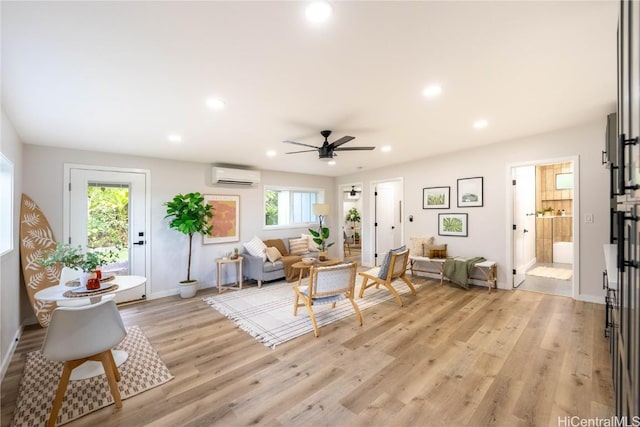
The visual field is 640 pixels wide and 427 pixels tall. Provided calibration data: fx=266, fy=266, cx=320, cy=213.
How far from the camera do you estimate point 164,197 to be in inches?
191

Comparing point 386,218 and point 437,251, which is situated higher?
point 386,218

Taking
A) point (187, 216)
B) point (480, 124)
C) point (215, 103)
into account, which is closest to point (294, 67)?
point (215, 103)

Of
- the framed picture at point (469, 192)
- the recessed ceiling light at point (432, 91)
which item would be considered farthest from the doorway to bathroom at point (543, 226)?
the recessed ceiling light at point (432, 91)

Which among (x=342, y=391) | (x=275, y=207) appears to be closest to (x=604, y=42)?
(x=342, y=391)

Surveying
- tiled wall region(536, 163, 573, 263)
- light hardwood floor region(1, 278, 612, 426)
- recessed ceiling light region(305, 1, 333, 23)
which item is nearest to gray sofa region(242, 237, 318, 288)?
light hardwood floor region(1, 278, 612, 426)

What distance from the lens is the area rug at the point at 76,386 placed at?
1.94 metres

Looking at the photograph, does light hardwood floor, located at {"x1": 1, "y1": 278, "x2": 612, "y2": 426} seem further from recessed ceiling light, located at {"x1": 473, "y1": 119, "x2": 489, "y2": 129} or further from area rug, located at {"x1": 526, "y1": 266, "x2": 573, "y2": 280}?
recessed ceiling light, located at {"x1": 473, "y1": 119, "x2": 489, "y2": 129}

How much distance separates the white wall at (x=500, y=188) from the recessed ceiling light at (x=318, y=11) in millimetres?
4174

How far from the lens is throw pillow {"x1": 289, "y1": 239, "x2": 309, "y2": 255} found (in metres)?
6.21

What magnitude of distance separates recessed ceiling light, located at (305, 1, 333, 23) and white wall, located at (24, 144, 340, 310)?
14.1 feet

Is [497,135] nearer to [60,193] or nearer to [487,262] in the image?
[487,262]

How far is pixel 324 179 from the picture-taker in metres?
7.61

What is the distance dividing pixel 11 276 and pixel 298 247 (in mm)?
4404

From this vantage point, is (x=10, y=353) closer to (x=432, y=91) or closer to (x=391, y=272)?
(x=391, y=272)
